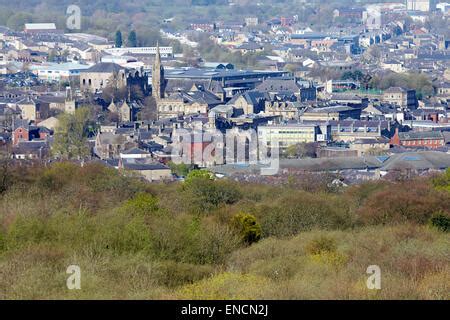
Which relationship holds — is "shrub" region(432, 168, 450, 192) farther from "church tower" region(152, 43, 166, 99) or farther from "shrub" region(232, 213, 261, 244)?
"church tower" region(152, 43, 166, 99)

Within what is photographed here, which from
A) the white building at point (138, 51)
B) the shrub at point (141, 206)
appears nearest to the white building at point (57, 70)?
the white building at point (138, 51)

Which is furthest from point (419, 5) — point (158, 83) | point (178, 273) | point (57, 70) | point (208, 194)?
point (178, 273)

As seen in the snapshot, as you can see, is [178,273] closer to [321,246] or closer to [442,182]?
[321,246]

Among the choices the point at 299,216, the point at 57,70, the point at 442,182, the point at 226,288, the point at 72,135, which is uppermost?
the point at 226,288

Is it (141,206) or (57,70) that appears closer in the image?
(141,206)

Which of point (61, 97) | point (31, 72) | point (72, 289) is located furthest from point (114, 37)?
point (72, 289)

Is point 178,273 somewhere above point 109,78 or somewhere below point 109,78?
above
